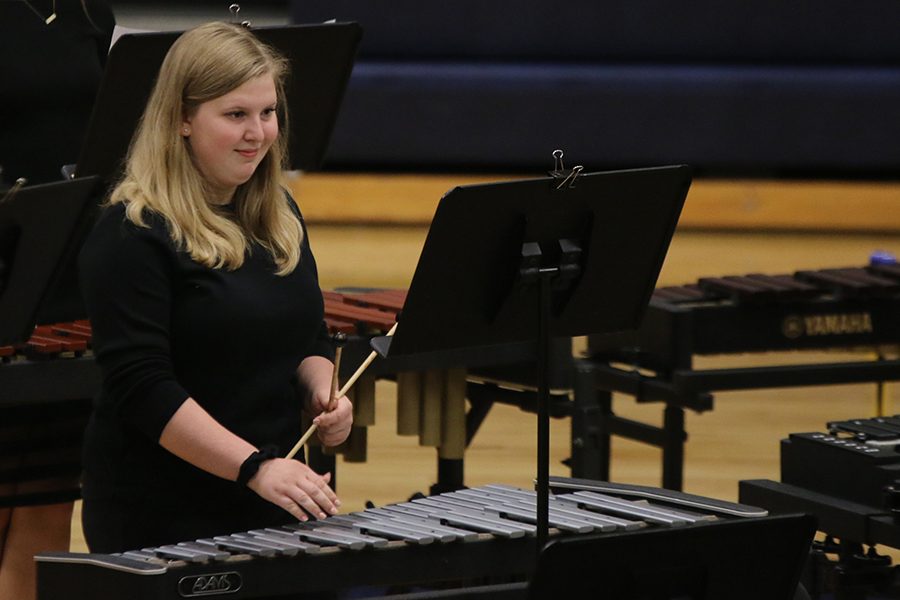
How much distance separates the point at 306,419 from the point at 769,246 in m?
4.19

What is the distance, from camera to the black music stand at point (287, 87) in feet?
9.20

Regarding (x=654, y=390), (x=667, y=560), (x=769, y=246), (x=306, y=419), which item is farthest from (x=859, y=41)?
(x=667, y=560)

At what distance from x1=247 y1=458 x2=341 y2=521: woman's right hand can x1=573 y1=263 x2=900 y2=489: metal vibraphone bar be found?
1.45 m

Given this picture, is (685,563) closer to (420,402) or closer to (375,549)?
(375,549)

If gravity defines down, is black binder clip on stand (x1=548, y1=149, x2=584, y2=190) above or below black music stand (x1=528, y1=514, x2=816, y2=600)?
above

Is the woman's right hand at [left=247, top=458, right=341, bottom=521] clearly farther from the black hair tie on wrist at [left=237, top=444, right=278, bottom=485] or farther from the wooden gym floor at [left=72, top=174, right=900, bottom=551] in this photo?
the wooden gym floor at [left=72, top=174, right=900, bottom=551]

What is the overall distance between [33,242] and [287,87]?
1016mm

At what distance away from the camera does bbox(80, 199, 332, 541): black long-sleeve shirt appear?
88.2 inches

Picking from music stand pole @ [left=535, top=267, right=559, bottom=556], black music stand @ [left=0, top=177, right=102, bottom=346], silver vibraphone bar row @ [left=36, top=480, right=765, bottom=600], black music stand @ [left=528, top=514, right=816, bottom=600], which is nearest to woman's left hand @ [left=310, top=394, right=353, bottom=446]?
silver vibraphone bar row @ [left=36, top=480, right=765, bottom=600]

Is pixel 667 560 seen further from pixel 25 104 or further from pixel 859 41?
pixel 859 41

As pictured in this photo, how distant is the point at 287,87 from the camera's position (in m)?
3.14

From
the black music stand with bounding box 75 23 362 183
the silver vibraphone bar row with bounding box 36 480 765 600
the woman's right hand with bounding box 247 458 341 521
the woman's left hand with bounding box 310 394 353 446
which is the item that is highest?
the black music stand with bounding box 75 23 362 183

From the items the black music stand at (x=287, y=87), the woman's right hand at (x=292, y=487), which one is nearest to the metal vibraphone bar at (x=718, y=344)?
the black music stand at (x=287, y=87)

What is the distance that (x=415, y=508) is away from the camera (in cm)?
244
